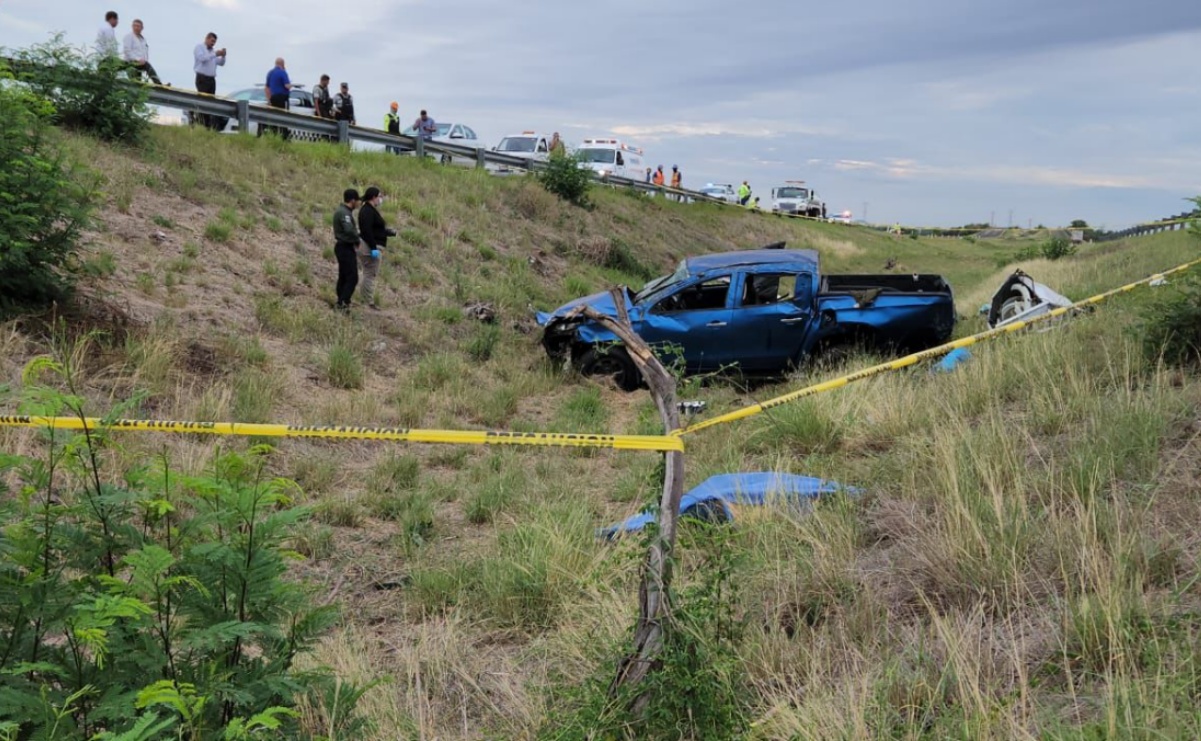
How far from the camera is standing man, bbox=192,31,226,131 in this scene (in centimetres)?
1662

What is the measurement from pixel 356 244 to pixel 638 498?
6941 millimetres

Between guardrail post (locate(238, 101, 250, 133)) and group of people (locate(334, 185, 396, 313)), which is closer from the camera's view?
group of people (locate(334, 185, 396, 313))

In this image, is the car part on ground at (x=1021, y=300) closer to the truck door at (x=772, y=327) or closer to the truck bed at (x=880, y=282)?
the truck bed at (x=880, y=282)

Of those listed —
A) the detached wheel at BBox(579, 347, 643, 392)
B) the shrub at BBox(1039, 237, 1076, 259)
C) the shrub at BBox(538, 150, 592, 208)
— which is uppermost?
the shrub at BBox(538, 150, 592, 208)

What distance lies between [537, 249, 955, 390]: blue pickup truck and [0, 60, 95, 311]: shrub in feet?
16.5

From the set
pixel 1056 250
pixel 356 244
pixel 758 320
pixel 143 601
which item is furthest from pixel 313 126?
pixel 1056 250

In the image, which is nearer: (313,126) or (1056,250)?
(313,126)

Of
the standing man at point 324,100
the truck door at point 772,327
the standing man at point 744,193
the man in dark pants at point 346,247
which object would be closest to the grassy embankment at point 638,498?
the man in dark pants at point 346,247

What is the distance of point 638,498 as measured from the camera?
6234mm

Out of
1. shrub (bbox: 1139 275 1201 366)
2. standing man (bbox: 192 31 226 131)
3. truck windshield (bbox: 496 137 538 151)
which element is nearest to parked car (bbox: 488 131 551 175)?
truck windshield (bbox: 496 137 538 151)

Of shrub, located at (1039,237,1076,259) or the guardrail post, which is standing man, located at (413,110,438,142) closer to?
the guardrail post

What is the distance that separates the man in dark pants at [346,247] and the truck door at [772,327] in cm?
508

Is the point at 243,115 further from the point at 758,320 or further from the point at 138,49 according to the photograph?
the point at 758,320

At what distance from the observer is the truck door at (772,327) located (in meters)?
10.4
